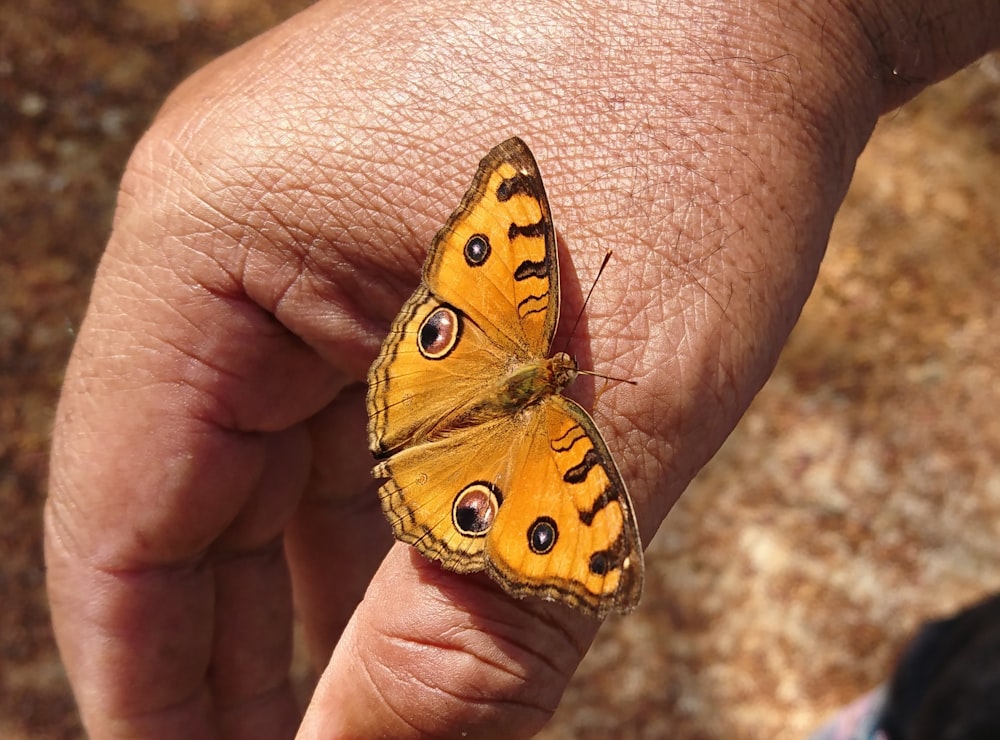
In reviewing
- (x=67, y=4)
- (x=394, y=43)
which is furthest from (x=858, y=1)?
(x=67, y=4)

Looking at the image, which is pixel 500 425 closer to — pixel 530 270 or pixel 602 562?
pixel 530 270

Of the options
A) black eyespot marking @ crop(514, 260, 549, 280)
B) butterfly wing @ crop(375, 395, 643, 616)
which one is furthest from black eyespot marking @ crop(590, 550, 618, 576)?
black eyespot marking @ crop(514, 260, 549, 280)

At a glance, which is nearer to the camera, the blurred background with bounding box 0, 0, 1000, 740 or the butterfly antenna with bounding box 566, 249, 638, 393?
the butterfly antenna with bounding box 566, 249, 638, 393

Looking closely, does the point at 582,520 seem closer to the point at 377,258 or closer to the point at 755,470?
the point at 377,258

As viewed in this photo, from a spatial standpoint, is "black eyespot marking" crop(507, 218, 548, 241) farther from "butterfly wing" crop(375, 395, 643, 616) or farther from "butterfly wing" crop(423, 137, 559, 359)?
"butterfly wing" crop(375, 395, 643, 616)

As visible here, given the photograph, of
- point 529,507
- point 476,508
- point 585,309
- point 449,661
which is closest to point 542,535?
point 529,507
